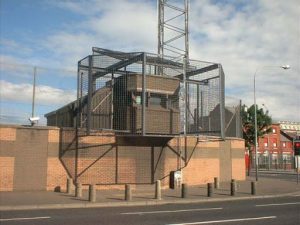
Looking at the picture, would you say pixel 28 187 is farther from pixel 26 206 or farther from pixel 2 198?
pixel 26 206

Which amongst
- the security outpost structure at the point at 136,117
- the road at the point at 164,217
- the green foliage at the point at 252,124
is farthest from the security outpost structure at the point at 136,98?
the green foliage at the point at 252,124

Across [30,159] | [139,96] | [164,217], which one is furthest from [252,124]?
[164,217]

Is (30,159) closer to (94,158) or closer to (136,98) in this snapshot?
(94,158)

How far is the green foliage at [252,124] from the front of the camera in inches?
2170

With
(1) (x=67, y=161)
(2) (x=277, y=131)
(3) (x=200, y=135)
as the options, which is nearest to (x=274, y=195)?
(3) (x=200, y=135)

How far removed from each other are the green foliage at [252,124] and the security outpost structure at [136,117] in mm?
25195

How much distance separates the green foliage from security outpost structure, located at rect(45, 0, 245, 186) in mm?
25195

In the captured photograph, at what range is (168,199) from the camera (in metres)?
21.1

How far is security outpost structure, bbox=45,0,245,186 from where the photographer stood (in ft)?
80.8

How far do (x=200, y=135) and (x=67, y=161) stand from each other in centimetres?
803

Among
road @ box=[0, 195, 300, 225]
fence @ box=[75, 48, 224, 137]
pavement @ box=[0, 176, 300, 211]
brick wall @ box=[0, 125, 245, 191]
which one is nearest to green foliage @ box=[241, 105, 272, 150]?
brick wall @ box=[0, 125, 245, 191]

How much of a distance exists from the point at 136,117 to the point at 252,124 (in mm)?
33410

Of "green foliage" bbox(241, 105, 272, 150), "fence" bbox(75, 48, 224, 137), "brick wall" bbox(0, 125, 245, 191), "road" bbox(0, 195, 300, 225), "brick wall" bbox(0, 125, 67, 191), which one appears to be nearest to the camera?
"road" bbox(0, 195, 300, 225)

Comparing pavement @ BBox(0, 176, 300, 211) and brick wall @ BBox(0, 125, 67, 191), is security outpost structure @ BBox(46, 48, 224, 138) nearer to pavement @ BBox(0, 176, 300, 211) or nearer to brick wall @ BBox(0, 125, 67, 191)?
brick wall @ BBox(0, 125, 67, 191)
